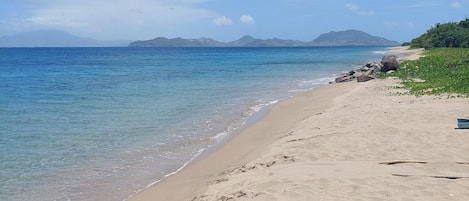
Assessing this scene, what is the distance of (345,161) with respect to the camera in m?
8.88

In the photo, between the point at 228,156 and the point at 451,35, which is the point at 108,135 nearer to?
the point at 228,156

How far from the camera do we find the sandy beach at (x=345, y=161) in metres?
7.15

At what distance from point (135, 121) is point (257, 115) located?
477 centimetres

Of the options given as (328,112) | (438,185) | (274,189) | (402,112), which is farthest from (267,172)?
(328,112)

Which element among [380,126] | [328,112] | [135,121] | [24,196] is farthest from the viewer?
[135,121]

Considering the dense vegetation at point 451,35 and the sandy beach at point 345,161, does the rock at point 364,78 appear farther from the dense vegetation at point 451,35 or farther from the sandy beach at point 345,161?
the dense vegetation at point 451,35

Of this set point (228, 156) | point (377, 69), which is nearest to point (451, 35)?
point (377, 69)

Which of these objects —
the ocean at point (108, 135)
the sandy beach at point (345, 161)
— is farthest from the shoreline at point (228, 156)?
the ocean at point (108, 135)

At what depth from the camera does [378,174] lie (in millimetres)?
7773

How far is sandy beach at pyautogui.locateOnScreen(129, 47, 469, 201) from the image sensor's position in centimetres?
715

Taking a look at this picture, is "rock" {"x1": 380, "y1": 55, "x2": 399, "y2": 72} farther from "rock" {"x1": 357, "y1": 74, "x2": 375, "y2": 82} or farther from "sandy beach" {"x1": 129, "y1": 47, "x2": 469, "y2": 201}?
"sandy beach" {"x1": 129, "y1": 47, "x2": 469, "y2": 201}

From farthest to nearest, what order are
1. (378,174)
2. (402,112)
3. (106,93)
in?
1. (106,93)
2. (402,112)
3. (378,174)

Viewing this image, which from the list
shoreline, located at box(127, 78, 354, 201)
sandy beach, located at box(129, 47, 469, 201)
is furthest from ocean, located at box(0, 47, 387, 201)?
sandy beach, located at box(129, 47, 469, 201)

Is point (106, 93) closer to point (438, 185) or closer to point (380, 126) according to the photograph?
point (380, 126)
